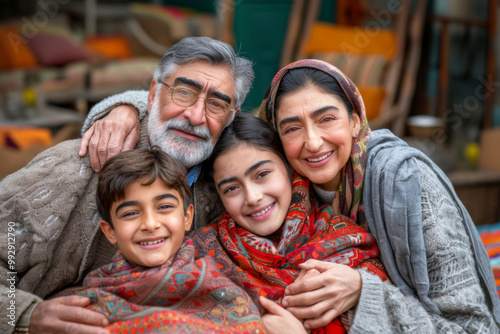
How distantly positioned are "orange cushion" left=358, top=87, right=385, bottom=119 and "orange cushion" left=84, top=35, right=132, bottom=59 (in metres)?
5.07

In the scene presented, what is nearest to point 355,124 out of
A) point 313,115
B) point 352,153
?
point 352,153

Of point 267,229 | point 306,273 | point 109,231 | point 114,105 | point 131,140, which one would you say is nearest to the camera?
point 109,231

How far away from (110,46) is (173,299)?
26.2 feet

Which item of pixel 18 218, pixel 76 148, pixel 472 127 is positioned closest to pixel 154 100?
pixel 76 148

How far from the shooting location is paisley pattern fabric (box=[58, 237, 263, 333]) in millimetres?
1749

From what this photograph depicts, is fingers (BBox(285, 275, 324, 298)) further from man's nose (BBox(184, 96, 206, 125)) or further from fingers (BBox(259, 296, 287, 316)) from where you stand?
man's nose (BBox(184, 96, 206, 125))

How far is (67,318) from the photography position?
185 centimetres

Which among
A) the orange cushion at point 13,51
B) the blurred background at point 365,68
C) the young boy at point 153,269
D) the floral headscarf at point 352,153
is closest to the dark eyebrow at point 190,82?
the floral headscarf at point 352,153

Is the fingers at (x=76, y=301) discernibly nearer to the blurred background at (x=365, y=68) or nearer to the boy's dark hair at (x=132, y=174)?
the boy's dark hair at (x=132, y=174)

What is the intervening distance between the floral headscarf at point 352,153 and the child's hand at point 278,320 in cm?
54

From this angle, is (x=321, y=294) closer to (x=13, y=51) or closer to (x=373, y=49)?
(x=373, y=49)

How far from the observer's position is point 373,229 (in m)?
2.18

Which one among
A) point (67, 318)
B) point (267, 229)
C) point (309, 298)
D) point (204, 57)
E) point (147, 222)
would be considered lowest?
point (67, 318)

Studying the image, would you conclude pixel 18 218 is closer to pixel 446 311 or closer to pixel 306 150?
pixel 306 150
